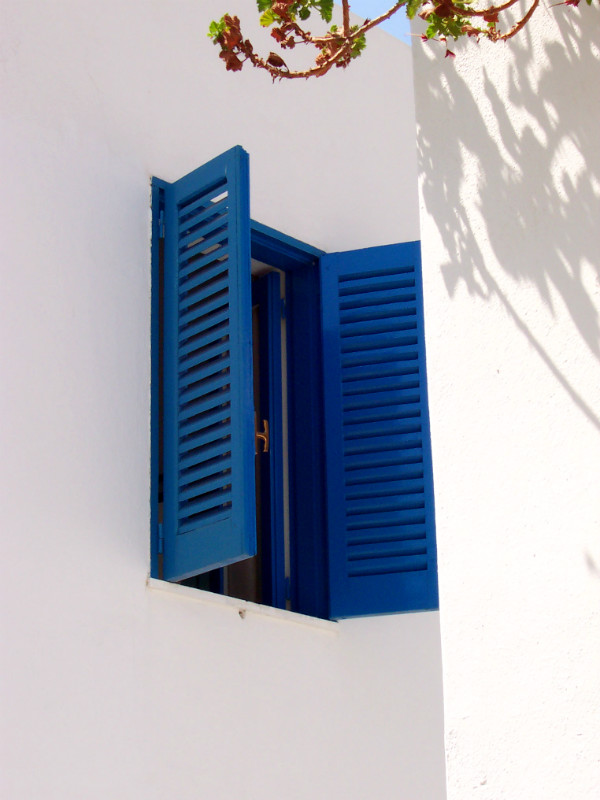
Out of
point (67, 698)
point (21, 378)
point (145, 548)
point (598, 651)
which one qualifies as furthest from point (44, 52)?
point (598, 651)

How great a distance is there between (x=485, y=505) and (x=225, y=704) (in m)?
2.21

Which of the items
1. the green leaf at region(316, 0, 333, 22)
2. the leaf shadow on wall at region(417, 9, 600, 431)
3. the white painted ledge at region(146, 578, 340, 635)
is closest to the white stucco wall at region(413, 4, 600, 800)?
the leaf shadow on wall at region(417, 9, 600, 431)

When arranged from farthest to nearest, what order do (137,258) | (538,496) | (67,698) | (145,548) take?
(137,258), (145,548), (67,698), (538,496)

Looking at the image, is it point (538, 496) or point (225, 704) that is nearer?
point (538, 496)

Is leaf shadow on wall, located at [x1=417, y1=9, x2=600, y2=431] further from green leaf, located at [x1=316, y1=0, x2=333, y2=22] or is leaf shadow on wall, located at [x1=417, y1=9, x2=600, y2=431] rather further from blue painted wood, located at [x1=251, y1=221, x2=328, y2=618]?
blue painted wood, located at [x1=251, y1=221, x2=328, y2=618]

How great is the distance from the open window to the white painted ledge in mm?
52

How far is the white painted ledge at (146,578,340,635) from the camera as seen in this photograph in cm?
410

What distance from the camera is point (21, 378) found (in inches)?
154

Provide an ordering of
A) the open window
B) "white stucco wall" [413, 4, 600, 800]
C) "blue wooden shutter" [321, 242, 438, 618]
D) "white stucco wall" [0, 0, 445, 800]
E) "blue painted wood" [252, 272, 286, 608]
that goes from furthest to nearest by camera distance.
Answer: "blue painted wood" [252, 272, 286, 608] → "blue wooden shutter" [321, 242, 438, 618] → the open window → "white stucco wall" [0, 0, 445, 800] → "white stucco wall" [413, 4, 600, 800]

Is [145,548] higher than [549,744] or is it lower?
higher

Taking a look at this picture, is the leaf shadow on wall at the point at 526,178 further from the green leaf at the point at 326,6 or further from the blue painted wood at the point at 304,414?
the blue painted wood at the point at 304,414

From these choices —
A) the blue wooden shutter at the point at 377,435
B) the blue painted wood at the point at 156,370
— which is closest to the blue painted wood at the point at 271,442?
the blue wooden shutter at the point at 377,435

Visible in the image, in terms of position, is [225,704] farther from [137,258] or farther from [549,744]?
[549,744]

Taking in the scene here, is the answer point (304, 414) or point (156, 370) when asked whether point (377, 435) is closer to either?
point (304, 414)
